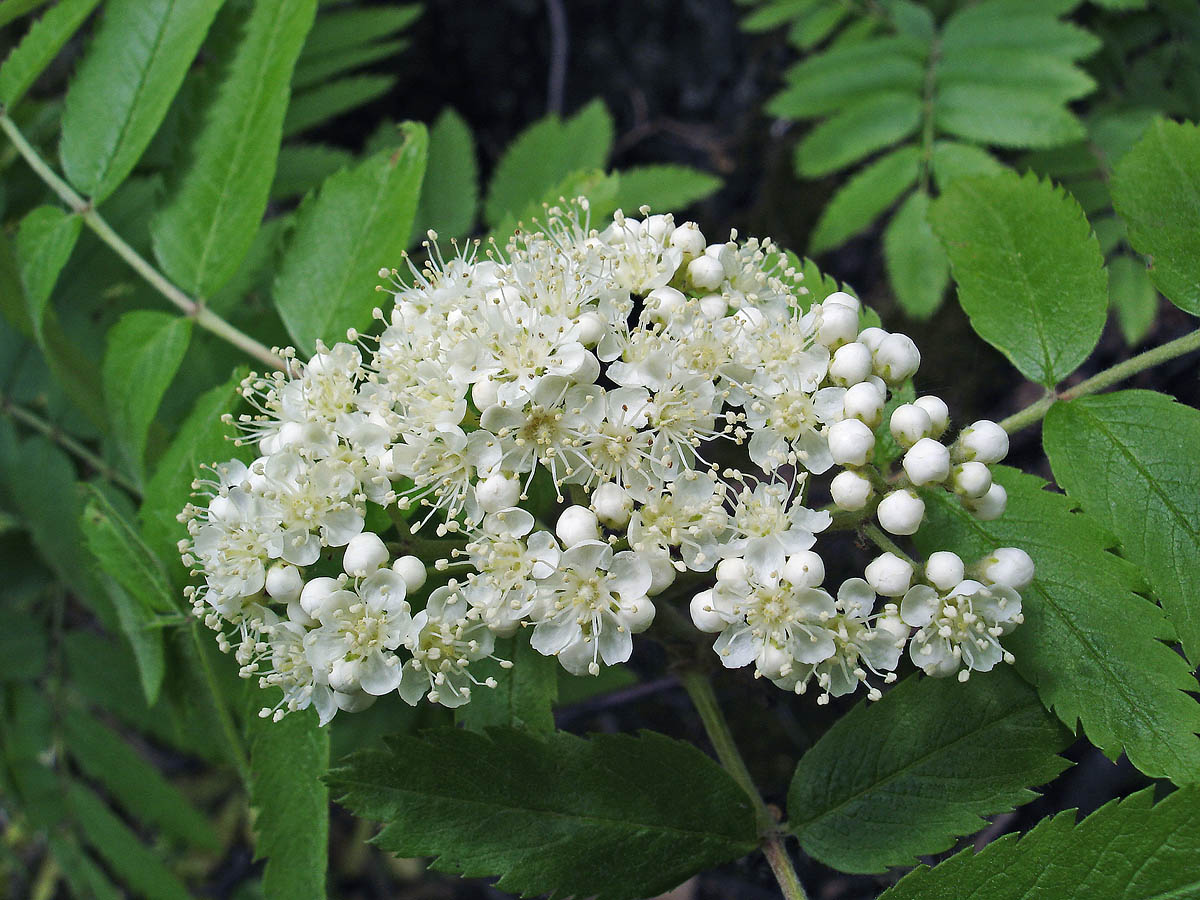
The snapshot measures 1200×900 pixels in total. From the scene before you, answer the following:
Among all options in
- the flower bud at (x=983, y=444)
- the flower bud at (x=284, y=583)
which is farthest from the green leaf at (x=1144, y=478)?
the flower bud at (x=284, y=583)

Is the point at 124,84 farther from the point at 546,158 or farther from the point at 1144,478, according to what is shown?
the point at 1144,478

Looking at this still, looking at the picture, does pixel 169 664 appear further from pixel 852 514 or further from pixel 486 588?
pixel 852 514

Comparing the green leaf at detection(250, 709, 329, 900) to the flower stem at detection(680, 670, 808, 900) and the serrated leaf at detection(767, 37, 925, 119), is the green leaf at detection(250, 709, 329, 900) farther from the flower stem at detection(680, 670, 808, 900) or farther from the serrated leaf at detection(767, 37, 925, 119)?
the serrated leaf at detection(767, 37, 925, 119)

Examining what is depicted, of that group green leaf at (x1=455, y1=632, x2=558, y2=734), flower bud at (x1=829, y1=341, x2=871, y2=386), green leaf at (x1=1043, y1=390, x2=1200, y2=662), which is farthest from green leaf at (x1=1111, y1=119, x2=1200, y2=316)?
green leaf at (x1=455, y1=632, x2=558, y2=734)

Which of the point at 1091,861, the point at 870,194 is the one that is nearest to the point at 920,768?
the point at 1091,861

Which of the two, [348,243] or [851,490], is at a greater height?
[348,243]

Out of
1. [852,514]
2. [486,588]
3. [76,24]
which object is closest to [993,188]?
[852,514]
